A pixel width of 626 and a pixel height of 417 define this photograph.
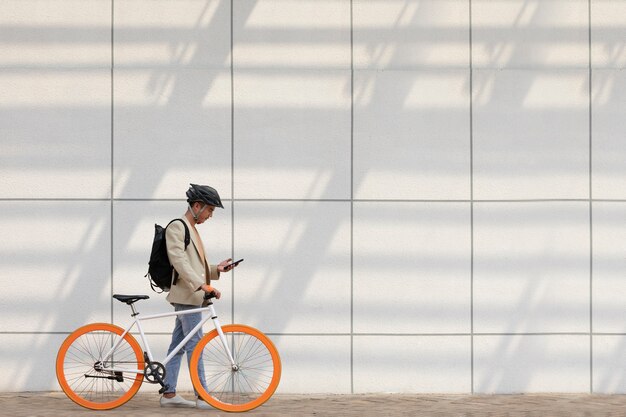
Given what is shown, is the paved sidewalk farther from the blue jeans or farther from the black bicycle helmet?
the black bicycle helmet

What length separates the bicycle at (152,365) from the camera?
8.86 m

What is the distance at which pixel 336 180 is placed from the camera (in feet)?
33.2

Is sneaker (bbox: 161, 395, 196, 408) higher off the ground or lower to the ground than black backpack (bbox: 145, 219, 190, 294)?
lower

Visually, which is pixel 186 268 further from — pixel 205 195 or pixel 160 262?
pixel 205 195

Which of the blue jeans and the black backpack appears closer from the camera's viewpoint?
the black backpack

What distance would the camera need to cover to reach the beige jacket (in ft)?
28.7

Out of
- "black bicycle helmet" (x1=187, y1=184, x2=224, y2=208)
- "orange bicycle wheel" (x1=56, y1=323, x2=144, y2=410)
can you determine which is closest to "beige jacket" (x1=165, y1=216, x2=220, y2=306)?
"black bicycle helmet" (x1=187, y1=184, x2=224, y2=208)

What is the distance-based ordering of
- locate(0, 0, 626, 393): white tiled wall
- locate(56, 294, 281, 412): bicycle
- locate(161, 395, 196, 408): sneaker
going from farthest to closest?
locate(0, 0, 626, 393): white tiled wall < locate(161, 395, 196, 408): sneaker < locate(56, 294, 281, 412): bicycle

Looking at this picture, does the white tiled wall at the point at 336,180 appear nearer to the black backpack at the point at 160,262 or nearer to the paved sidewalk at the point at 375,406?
the paved sidewalk at the point at 375,406

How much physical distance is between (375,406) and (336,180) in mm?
2324

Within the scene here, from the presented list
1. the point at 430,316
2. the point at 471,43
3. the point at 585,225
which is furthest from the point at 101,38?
the point at 585,225

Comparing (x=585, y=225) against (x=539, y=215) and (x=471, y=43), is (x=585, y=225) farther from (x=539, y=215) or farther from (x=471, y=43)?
(x=471, y=43)

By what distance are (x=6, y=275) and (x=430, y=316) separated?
437 centimetres

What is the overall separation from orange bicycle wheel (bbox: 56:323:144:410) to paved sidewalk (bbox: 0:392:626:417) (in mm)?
146
